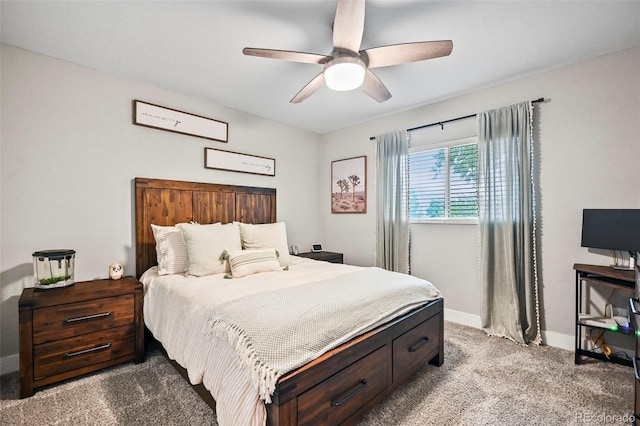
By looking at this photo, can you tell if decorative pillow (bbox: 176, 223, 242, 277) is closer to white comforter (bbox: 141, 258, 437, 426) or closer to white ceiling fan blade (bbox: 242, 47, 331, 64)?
white comforter (bbox: 141, 258, 437, 426)

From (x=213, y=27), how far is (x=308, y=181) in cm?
275

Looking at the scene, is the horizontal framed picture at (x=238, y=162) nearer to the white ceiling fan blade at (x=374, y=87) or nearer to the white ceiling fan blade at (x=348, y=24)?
→ the white ceiling fan blade at (x=374, y=87)

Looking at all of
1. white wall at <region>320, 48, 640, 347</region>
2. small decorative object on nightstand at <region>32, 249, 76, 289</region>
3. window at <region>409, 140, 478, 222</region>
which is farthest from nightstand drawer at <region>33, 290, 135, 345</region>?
white wall at <region>320, 48, 640, 347</region>

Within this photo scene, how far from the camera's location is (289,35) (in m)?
2.13

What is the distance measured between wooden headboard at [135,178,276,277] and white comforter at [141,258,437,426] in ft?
1.04

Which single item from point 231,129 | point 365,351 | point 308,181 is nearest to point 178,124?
point 231,129

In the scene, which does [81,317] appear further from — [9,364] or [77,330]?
[9,364]

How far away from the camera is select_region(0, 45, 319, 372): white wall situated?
2252mm

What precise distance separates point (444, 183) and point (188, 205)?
119 inches

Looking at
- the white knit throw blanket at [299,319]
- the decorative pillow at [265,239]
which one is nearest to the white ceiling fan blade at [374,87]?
the white knit throw blanket at [299,319]

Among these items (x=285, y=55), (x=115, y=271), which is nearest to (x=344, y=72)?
(x=285, y=55)

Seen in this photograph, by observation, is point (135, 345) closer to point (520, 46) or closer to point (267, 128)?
point (267, 128)

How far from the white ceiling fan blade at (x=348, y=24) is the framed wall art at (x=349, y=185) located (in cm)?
242

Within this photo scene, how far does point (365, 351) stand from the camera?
1.63 m
